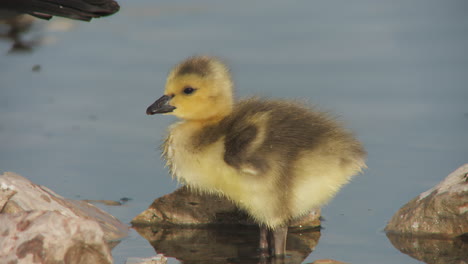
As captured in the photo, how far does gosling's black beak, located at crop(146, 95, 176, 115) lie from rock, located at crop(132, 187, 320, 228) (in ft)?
1.34

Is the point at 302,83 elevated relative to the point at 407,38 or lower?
lower

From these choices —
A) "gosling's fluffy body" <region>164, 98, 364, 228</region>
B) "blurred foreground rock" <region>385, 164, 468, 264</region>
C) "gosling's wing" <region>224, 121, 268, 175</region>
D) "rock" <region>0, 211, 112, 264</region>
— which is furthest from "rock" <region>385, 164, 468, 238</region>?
"rock" <region>0, 211, 112, 264</region>

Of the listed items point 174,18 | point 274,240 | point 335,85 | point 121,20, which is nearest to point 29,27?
point 121,20

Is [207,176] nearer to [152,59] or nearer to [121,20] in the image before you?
[152,59]

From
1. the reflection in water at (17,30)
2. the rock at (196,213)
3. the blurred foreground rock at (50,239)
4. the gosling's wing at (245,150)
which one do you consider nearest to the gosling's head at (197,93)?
the gosling's wing at (245,150)

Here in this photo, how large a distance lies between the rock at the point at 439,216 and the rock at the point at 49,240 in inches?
52.7

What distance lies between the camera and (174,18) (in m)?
6.52

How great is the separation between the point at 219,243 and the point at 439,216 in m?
0.95

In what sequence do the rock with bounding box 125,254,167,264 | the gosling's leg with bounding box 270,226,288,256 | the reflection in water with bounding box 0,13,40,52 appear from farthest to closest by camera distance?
1. the reflection in water with bounding box 0,13,40,52
2. the gosling's leg with bounding box 270,226,288,256
3. the rock with bounding box 125,254,167,264

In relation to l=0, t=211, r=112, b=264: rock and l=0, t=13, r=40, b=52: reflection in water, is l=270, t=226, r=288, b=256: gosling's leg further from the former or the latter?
l=0, t=13, r=40, b=52: reflection in water

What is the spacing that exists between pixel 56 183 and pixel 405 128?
1.93 m

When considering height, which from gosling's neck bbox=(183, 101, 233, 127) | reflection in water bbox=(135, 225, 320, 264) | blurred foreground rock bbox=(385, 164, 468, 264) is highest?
gosling's neck bbox=(183, 101, 233, 127)

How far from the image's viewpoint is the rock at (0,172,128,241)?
137 inches

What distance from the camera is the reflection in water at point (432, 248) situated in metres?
3.42
